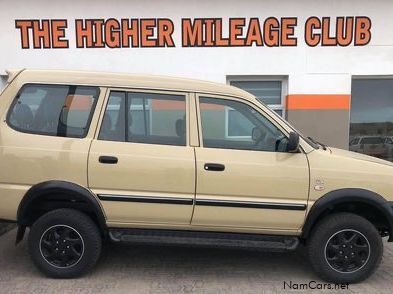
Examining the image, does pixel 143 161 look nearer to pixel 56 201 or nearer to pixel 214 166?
pixel 214 166

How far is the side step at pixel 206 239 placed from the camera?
4.35m

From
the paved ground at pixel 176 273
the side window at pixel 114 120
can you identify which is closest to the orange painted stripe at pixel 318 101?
the paved ground at pixel 176 273

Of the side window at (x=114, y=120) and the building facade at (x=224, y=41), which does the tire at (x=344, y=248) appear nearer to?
the side window at (x=114, y=120)

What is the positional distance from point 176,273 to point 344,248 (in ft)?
5.67

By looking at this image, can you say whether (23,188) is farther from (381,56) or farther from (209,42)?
(381,56)

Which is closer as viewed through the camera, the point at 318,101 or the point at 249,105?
the point at 249,105

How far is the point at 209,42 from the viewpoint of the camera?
8.59 metres

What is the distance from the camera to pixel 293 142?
4176 mm

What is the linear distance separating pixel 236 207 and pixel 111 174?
1243 millimetres

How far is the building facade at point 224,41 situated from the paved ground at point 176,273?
13.6 ft

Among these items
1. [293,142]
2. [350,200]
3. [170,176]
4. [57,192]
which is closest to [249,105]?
[293,142]

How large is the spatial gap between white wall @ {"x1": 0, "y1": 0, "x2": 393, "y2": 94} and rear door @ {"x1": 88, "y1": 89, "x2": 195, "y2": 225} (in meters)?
4.32

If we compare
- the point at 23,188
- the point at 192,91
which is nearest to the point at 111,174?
the point at 23,188

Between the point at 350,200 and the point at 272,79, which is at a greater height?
the point at 272,79
